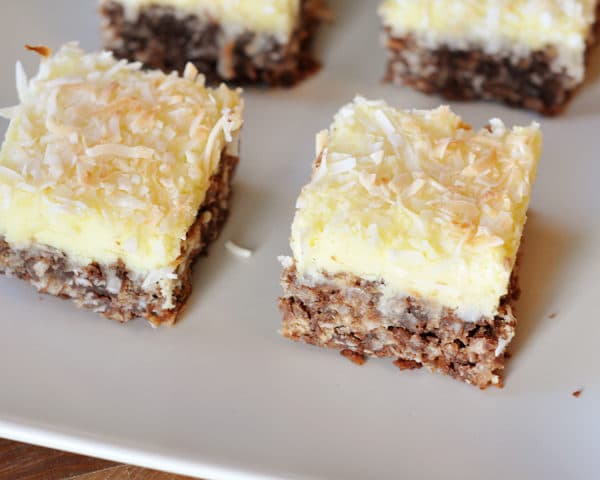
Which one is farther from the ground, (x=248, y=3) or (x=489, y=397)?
(x=248, y=3)

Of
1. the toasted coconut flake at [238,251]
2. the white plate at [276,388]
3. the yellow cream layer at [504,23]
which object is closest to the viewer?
the white plate at [276,388]

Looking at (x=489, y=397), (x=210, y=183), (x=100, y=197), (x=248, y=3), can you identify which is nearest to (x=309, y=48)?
(x=248, y=3)

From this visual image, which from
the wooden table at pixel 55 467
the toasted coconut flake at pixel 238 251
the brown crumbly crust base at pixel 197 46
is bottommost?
the wooden table at pixel 55 467

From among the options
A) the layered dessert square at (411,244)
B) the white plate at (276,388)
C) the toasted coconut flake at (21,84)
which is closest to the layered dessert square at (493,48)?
the white plate at (276,388)

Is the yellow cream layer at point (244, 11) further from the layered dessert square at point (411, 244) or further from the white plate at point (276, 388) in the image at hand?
the layered dessert square at point (411, 244)

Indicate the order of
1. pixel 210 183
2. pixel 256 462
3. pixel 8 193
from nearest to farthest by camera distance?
pixel 256 462 → pixel 8 193 → pixel 210 183

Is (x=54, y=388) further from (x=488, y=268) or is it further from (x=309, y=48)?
(x=309, y=48)
